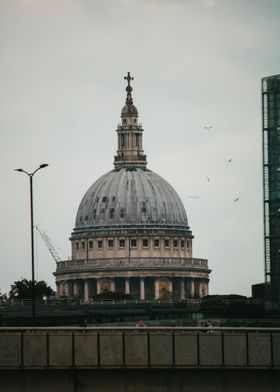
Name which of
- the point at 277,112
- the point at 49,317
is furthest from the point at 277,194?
the point at 49,317

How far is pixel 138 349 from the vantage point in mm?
59625

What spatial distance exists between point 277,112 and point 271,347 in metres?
99.9

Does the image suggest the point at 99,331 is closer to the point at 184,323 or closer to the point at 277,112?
the point at 184,323

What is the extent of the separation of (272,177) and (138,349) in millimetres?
100920

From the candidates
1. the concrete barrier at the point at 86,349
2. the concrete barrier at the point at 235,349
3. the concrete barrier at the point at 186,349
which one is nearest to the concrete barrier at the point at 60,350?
the concrete barrier at the point at 86,349

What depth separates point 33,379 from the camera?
5962 centimetres

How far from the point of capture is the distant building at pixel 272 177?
158875mm

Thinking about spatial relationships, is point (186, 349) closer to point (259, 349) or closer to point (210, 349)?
point (210, 349)

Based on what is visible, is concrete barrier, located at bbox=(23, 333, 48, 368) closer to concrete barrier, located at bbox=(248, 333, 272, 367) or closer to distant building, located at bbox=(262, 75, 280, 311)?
concrete barrier, located at bbox=(248, 333, 272, 367)

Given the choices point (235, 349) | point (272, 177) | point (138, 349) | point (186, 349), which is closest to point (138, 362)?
point (138, 349)

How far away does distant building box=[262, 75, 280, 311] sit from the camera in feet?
521

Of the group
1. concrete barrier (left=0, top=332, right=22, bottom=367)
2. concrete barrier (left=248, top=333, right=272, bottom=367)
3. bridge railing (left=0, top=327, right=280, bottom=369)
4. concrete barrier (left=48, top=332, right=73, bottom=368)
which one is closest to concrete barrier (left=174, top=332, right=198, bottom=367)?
bridge railing (left=0, top=327, right=280, bottom=369)

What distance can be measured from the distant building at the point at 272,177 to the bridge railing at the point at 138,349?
99.0 m

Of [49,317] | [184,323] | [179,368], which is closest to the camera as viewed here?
[179,368]
